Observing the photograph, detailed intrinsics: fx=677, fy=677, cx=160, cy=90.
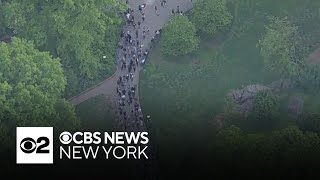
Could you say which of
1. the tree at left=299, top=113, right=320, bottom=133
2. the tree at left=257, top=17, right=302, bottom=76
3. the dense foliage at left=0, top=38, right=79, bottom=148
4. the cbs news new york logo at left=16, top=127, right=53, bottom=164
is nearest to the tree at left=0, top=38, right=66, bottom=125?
the dense foliage at left=0, top=38, right=79, bottom=148

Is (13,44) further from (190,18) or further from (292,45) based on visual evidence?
(292,45)

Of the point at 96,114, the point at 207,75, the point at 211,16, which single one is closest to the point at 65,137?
the point at 96,114

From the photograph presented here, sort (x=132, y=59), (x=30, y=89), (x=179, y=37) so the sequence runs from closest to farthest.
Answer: (x=30, y=89), (x=179, y=37), (x=132, y=59)

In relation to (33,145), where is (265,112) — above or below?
above

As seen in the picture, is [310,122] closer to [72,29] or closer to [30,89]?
[72,29]

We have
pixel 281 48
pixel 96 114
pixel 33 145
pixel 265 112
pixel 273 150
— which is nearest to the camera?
pixel 33 145

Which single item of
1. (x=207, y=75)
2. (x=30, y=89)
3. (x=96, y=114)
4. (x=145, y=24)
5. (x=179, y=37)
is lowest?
(x=96, y=114)

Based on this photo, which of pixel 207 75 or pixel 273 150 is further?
pixel 207 75
